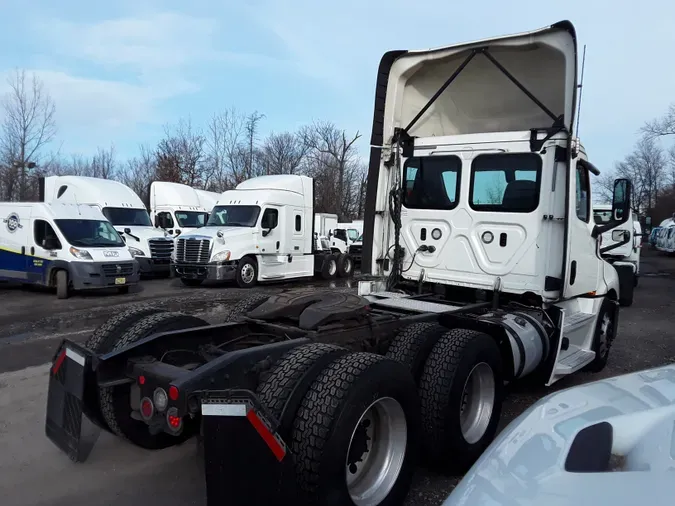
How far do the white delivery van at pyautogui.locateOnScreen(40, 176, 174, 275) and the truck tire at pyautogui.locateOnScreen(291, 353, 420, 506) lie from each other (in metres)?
14.9

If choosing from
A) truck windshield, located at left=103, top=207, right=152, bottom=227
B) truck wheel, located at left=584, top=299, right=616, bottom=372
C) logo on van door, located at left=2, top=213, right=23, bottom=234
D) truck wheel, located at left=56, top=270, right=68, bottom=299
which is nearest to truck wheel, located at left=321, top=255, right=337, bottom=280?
truck windshield, located at left=103, top=207, right=152, bottom=227

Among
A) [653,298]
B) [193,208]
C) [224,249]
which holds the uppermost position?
[193,208]

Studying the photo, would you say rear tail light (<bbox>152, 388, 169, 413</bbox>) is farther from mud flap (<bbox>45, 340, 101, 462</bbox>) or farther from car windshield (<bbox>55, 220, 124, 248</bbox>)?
car windshield (<bbox>55, 220, 124, 248</bbox>)

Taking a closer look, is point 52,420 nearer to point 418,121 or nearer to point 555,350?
point 555,350

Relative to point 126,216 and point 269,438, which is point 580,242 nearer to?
A: point 269,438

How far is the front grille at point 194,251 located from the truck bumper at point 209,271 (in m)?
0.15

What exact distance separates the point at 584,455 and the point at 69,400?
297 centimetres

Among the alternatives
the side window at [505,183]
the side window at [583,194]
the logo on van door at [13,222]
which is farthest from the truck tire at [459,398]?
the logo on van door at [13,222]

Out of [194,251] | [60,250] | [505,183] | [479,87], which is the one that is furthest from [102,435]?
[194,251]

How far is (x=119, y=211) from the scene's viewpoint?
17484 mm

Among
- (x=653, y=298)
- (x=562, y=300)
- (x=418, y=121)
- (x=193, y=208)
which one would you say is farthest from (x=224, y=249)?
(x=653, y=298)

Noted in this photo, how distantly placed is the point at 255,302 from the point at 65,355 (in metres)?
1.87

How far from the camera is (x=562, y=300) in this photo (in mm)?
5598

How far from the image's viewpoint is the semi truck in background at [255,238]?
14.9 metres
